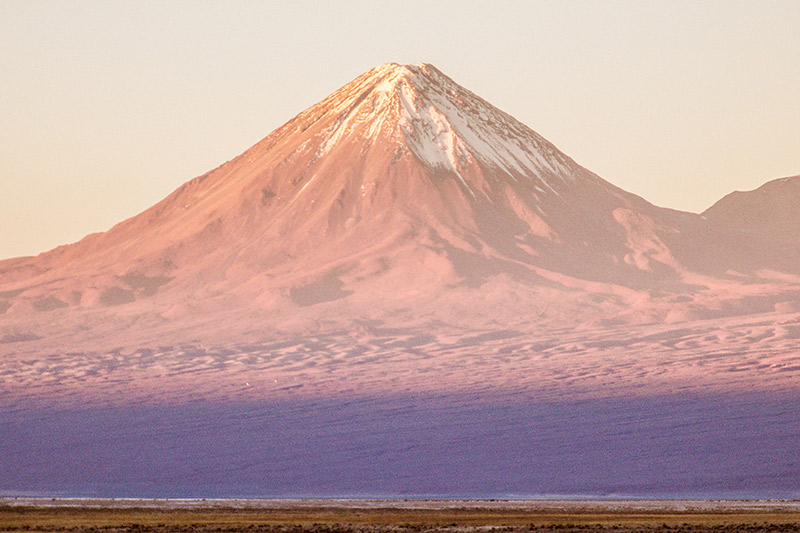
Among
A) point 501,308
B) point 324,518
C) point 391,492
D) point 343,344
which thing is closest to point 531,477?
point 391,492

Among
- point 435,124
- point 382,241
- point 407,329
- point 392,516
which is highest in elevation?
point 435,124

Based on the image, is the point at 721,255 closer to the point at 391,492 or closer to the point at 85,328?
the point at 85,328

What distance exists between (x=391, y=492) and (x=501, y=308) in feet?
252

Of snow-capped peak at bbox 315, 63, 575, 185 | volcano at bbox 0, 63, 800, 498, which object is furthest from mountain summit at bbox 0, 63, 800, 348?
volcano at bbox 0, 63, 800, 498

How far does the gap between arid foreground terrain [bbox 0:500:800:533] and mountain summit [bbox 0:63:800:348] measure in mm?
88321

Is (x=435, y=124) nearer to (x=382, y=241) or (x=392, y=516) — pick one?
(x=382, y=241)

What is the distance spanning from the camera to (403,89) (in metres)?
172

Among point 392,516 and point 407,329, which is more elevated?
point 407,329

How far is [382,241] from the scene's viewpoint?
6137 inches

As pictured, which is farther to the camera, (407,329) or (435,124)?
(435,124)

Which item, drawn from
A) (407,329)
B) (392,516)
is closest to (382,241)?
(407,329)

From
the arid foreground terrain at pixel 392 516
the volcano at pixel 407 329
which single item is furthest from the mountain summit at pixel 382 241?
the arid foreground terrain at pixel 392 516

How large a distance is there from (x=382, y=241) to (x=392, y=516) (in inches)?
4342

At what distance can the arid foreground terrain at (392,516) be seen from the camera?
137ft
